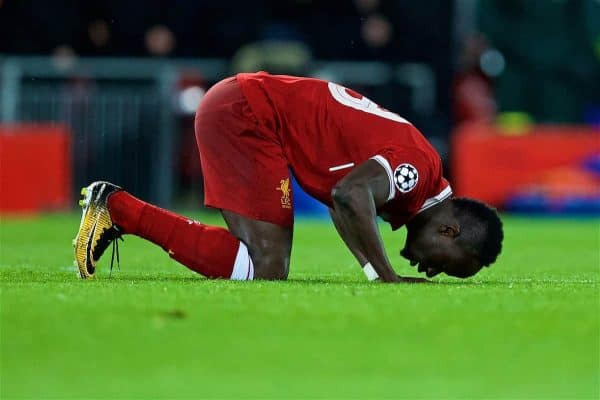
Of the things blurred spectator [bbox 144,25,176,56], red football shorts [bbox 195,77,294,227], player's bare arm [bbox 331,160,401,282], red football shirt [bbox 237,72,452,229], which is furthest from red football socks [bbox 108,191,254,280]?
blurred spectator [bbox 144,25,176,56]

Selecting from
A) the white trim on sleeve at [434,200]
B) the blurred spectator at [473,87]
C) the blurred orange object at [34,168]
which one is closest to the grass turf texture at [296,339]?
the white trim on sleeve at [434,200]

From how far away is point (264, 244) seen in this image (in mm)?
8070

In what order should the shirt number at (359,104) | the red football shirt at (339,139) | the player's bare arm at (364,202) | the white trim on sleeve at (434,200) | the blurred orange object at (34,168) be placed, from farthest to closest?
the blurred orange object at (34,168), the shirt number at (359,104), the white trim on sleeve at (434,200), the red football shirt at (339,139), the player's bare arm at (364,202)

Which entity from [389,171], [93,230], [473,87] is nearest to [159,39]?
[473,87]

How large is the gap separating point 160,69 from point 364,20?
3.00 meters

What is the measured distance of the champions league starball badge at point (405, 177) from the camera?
7430mm

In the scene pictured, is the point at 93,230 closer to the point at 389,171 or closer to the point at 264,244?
the point at 264,244

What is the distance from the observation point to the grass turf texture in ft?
16.6

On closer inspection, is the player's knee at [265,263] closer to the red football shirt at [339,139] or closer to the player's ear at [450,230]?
the red football shirt at [339,139]

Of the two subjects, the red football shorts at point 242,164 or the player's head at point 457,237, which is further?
the red football shorts at point 242,164

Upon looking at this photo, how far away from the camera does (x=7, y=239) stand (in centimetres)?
1321

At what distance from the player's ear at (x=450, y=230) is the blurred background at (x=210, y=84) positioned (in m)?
11.0

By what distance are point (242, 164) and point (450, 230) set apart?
126 cm

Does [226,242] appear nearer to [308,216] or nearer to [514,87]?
[308,216]
